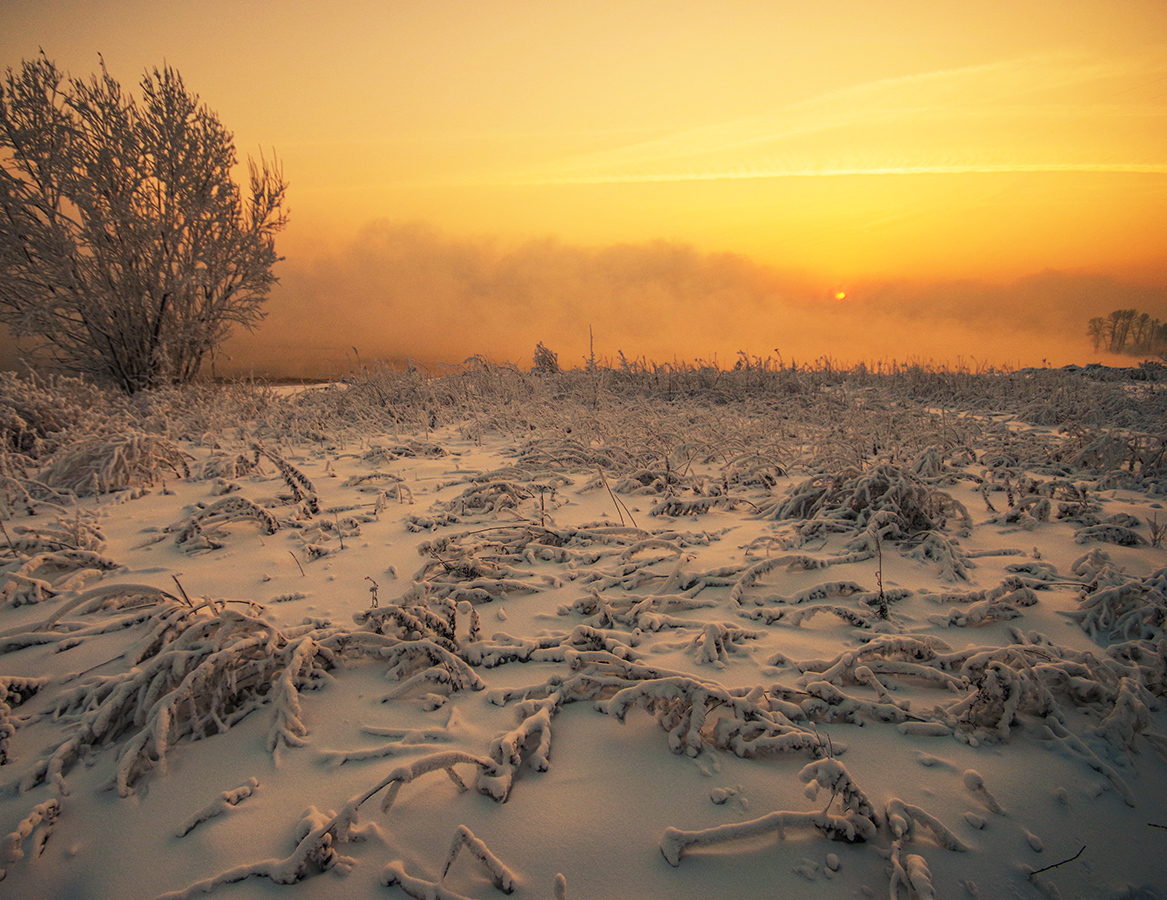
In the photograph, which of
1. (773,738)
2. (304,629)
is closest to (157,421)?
(304,629)

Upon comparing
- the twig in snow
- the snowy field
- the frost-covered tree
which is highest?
the frost-covered tree

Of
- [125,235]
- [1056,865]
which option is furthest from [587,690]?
[125,235]

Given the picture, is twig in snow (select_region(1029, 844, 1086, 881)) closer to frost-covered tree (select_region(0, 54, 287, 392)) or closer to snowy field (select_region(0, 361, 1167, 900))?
snowy field (select_region(0, 361, 1167, 900))

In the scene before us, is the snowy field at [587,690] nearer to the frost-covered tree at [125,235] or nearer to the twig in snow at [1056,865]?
the twig in snow at [1056,865]

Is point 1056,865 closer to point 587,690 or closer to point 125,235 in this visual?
point 587,690

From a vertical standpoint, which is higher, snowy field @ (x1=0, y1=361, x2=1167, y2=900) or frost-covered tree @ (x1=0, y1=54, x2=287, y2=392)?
frost-covered tree @ (x1=0, y1=54, x2=287, y2=392)

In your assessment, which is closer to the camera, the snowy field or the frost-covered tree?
the snowy field

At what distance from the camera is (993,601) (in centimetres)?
219

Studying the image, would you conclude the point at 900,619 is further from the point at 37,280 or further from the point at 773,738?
the point at 37,280

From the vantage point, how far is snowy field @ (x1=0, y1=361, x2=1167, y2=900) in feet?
3.90

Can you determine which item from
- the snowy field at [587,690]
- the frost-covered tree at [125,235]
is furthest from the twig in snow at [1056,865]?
the frost-covered tree at [125,235]

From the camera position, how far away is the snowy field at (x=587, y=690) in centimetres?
119

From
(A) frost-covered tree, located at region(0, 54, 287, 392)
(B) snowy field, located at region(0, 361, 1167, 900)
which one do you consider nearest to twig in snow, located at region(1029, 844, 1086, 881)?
(B) snowy field, located at region(0, 361, 1167, 900)

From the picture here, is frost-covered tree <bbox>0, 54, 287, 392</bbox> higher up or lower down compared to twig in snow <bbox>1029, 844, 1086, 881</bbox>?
higher up
